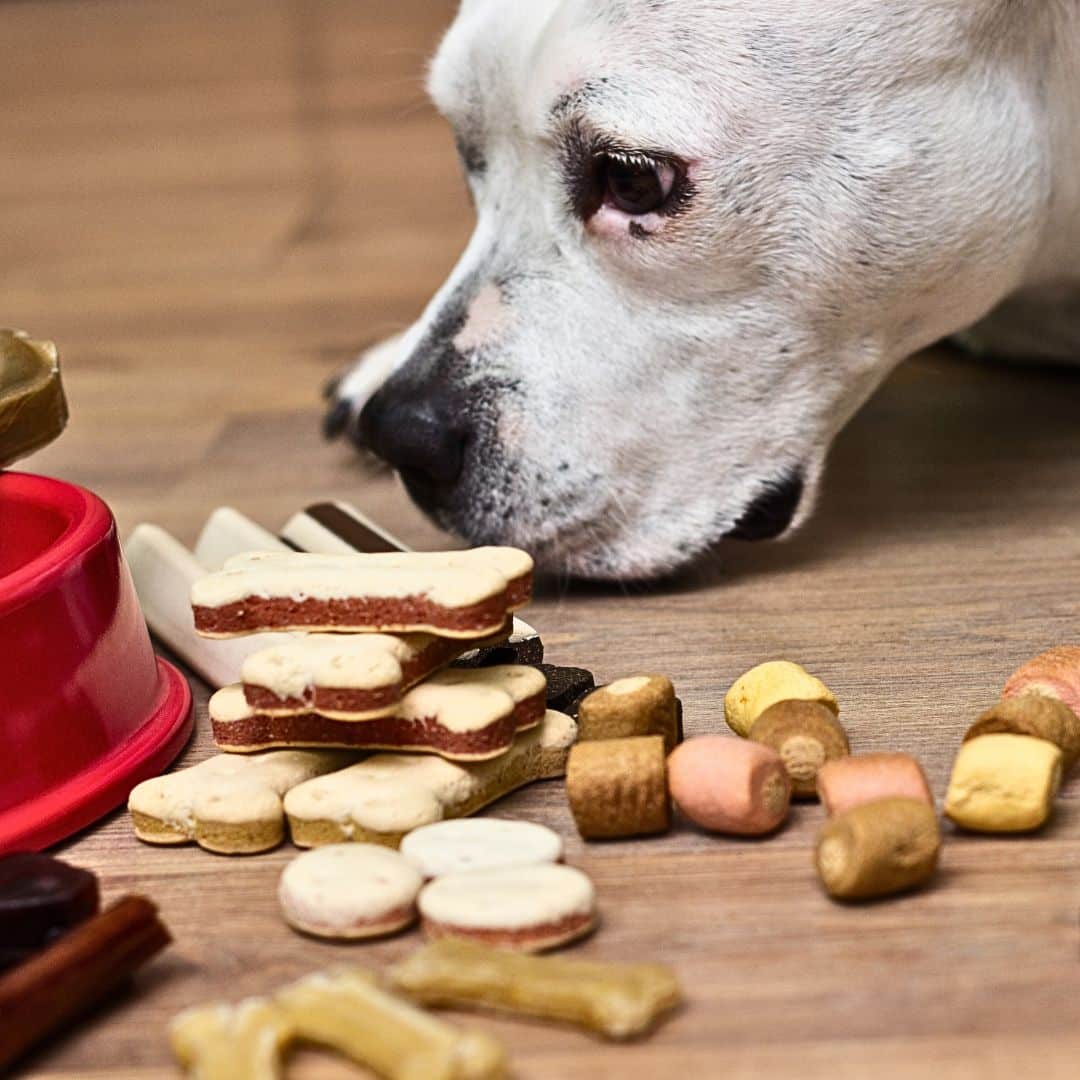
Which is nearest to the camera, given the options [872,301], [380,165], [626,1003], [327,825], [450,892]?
[626,1003]

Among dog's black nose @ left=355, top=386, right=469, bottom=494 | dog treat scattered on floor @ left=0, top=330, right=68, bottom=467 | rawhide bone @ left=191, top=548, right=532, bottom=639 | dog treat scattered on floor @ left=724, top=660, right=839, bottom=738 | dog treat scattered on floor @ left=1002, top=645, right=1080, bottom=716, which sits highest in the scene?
dog treat scattered on floor @ left=0, top=330, right=68, bottom=467

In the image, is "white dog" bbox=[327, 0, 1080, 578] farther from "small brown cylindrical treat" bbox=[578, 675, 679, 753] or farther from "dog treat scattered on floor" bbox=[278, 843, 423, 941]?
"dog treat scattered on floor" bbox=[278, 843, 423, 941]

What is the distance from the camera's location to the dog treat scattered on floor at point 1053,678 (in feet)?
4.63

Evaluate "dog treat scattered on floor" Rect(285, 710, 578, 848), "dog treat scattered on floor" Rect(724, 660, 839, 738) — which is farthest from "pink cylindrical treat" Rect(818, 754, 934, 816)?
"dog treat scattered on floor" Rect(285, 710, 578, 848)

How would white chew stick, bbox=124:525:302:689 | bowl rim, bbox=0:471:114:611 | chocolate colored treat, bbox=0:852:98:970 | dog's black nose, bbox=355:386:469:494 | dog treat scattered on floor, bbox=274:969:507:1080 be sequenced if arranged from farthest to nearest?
dog's black nose, bbox=355:386:469:494 → white chew stick, bbox=124:525:302:689 → bowl rim, bbox=0:471:114:611 → chocolate colored treat, bbox=0:852:98:970 → dog treat scattered on floor, bbox=274:969:507:1080

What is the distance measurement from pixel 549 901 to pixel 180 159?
3778 millimetres

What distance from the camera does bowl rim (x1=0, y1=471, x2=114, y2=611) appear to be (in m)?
1.33

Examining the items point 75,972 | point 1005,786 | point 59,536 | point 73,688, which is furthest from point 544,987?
point 59,536

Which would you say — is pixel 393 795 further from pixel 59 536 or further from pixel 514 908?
pixel 59 536

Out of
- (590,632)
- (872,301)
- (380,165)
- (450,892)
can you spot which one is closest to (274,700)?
(450,892)

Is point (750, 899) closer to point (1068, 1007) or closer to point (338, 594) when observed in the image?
point (1068, 1007)

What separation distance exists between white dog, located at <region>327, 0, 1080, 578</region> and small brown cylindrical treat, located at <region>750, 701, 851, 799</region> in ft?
1.46

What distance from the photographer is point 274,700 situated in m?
1.32

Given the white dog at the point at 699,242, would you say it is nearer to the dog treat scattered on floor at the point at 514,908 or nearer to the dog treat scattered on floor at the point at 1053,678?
the dog treat scattered on floor at the point at 1053,678
